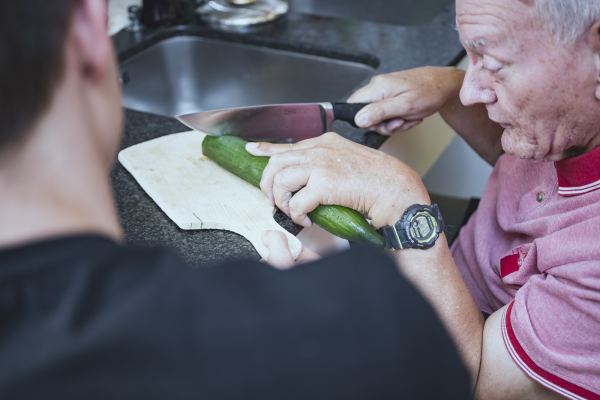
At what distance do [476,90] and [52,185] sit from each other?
816mm

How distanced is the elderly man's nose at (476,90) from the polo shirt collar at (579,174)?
160 mm

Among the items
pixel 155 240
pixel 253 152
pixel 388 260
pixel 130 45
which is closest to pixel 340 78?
pixel 130 45

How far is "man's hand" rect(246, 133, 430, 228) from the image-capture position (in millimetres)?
1214

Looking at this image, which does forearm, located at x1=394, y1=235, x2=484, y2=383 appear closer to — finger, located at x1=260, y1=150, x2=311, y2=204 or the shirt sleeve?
the shirt sleeve

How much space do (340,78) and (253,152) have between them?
65 centimetres

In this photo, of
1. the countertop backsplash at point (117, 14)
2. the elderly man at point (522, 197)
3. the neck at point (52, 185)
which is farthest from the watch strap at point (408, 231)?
the countertop backsplash at point (117, 14)

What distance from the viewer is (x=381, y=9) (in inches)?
90.8

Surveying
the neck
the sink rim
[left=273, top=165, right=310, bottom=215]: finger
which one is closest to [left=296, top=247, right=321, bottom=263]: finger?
[left=273, top=165, right=310, bottom=215]: finger

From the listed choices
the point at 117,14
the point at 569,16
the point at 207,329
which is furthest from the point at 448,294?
the point at 117,14

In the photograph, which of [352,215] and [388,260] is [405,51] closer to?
[352,215]

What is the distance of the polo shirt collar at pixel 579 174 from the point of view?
1.17 metres

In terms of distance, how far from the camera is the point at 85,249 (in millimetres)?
552

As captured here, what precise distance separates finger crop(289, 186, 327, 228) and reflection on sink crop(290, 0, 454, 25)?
3.75 ft

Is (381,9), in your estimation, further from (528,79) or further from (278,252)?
(278,252)
